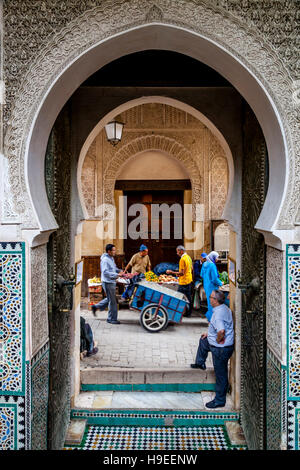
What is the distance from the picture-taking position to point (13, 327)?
2.18 metres

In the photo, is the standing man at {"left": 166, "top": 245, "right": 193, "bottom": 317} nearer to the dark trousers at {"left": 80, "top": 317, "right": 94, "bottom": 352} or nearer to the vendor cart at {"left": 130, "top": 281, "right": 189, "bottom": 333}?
the vendor cart at {"left": 130, "top": 281, "right": 189, "bottom": 333}

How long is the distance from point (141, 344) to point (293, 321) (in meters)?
3.14

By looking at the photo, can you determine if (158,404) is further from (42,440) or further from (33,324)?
(33,324)

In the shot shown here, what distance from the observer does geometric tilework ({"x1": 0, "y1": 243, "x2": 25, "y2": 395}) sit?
2174 mm

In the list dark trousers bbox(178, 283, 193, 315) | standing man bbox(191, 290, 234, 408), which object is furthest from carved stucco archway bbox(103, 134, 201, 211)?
standing man bbox(191, 290, 234, 408)

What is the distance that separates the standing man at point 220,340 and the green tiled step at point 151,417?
11 centimetres

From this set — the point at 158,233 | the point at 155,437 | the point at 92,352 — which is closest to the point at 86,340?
the point at 92,352

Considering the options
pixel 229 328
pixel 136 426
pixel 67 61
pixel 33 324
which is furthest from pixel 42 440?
pixel 67 61

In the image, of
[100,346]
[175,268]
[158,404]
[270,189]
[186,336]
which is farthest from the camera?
Answer: [175,268]

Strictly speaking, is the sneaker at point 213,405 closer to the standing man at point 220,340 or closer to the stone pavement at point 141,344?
the standing man at point 220,340

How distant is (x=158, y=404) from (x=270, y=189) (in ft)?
7.67

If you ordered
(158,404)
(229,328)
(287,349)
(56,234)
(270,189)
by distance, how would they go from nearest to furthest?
(287,349)
(270,189)
(56,234)
(229,328)
(158,404)

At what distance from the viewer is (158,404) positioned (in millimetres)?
3740

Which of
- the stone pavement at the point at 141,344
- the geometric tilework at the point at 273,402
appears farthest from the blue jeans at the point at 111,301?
the geometric tilework at the point at 273,402
